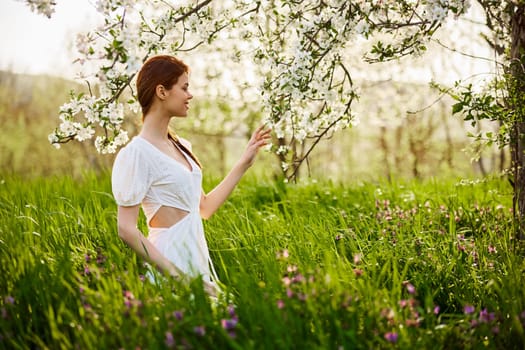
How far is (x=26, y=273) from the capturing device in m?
2.97

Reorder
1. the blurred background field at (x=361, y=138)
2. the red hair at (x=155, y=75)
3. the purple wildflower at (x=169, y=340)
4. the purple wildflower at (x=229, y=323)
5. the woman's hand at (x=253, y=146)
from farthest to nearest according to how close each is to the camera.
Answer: the blurred background field at (x=361, y=138) → the woman's hand at (x=253, y=146) → the red hair at (x=155, y=75) → the purple wildflower at (x=229, y=323) → the purple wildflower at (x=169, y=340)

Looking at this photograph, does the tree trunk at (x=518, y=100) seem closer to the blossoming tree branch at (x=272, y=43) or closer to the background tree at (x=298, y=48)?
the background tree at (x=298, y=48)

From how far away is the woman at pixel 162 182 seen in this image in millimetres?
3152

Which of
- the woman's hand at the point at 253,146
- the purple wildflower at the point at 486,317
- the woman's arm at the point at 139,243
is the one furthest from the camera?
the woman's hand at the point at 253,146

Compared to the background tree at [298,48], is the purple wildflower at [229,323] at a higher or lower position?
lower

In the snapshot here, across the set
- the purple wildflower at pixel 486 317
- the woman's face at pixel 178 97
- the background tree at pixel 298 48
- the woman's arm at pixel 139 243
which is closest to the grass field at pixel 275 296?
the purple wildflower at pixel 486 317

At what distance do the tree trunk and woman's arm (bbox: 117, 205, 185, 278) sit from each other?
2.26 meters

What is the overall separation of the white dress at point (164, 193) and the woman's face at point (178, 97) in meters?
0.26

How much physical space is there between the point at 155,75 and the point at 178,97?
185 mm

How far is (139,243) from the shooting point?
3.10 metres

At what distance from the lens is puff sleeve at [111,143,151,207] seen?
3137mm

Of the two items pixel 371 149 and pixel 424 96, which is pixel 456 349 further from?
pixel 371 149

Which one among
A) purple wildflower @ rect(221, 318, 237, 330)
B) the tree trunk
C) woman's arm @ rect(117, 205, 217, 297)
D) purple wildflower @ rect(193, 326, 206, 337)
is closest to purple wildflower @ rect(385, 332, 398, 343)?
purple wildflower @ rect(221, 318, 237, 330)

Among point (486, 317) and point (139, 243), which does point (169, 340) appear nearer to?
point (139, 243)
